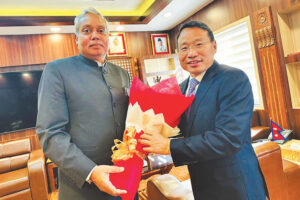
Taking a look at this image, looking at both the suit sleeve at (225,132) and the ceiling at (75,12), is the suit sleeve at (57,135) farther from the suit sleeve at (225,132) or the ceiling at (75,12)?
the ceiling at (75,12)

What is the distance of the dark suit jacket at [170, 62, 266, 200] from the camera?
0.81m

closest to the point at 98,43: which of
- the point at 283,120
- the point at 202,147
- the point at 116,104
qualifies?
the point at 116,104

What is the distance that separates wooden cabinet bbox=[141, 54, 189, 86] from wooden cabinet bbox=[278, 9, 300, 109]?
2245 mm

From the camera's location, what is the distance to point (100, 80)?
40.6 inches

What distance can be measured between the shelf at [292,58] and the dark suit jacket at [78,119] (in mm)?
2494

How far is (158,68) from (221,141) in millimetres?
3760

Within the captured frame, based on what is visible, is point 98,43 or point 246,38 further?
point 246,38

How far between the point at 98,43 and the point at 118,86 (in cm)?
25

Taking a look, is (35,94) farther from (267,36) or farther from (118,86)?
(267,36)

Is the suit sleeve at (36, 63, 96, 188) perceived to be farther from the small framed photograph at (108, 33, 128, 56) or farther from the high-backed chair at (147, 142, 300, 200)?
the small framed photograph at (108, 33, 128, 56)

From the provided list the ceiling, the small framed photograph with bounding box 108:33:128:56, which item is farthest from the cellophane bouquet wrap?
the small framed photograph with bounding box 108:33:128:56

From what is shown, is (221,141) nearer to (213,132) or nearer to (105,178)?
(213,132)

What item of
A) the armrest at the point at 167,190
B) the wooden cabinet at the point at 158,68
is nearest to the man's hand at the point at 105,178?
the armrest at the point at 167,190

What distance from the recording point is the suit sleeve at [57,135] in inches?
31.8
